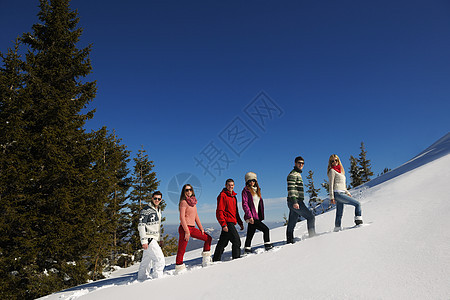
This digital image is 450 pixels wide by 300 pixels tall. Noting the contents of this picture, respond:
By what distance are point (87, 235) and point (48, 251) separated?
162 cm

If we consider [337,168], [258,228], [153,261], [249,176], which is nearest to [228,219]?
[258,228]

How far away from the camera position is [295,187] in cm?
618

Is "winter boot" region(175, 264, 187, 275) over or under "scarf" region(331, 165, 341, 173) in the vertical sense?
under

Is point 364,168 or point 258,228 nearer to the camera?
point 258,228

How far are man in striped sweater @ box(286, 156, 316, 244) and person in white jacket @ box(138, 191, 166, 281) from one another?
3.50 m

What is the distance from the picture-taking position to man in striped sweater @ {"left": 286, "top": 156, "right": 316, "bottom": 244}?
6.08 metres

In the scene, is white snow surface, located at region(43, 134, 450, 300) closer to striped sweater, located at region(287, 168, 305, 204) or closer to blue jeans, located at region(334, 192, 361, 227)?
blue jeans, located at region(334, 192, 361, 227)

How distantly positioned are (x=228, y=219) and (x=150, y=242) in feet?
6.64

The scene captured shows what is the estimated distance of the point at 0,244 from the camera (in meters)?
9.62

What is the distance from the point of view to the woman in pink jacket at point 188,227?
18.5ft

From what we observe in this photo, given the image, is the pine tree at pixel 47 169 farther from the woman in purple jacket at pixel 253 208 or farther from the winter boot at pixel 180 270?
→ the woman in purple jacket at pixel 253 208

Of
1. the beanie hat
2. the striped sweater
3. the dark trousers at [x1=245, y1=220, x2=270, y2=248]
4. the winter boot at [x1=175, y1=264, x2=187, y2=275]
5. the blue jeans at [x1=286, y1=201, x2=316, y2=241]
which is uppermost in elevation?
the beanie hat

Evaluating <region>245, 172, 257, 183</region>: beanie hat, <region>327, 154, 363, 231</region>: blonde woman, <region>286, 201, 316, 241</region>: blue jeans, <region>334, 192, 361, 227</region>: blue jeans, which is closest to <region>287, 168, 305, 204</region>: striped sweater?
<region>286, 201, 316, 241</region>: blue jeans

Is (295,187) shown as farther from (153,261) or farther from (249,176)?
(153,261)
